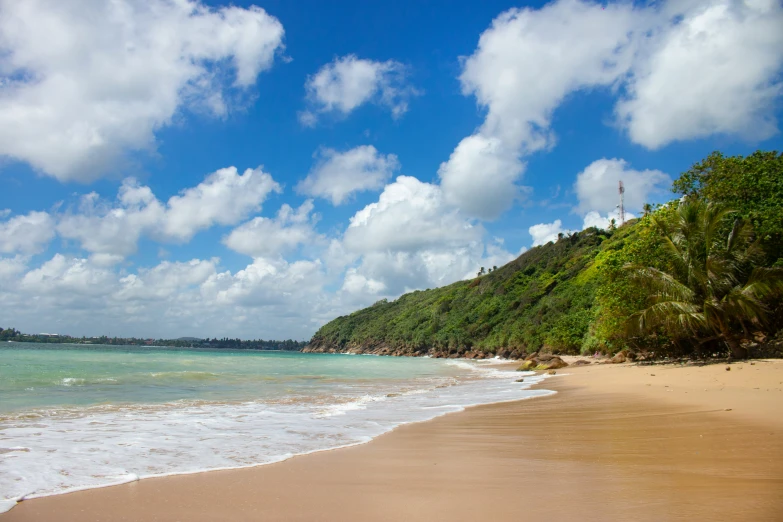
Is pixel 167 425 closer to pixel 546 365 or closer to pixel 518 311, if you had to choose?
pixel 546 365

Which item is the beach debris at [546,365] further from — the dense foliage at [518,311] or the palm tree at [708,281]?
the palm tree at [708,281]

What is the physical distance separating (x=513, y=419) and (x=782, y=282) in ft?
39.3

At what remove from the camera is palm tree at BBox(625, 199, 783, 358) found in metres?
15.8

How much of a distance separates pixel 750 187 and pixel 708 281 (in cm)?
505

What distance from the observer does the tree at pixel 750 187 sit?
674 inches

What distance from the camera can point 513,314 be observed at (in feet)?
215

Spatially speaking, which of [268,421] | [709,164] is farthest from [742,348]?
[268,421]

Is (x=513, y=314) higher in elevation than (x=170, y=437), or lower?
higher

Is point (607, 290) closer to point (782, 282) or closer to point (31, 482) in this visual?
point (782, 282)

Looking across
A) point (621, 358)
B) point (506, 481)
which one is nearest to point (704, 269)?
point (621, 358)

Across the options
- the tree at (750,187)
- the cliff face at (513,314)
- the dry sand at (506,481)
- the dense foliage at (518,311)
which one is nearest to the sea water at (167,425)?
the dry sand at (506,481)

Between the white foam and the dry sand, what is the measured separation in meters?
0.47

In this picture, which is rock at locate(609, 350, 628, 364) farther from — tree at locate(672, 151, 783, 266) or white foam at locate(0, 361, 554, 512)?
white foam at locate(0, 361, 554, 512)

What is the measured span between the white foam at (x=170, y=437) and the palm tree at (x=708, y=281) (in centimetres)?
886
